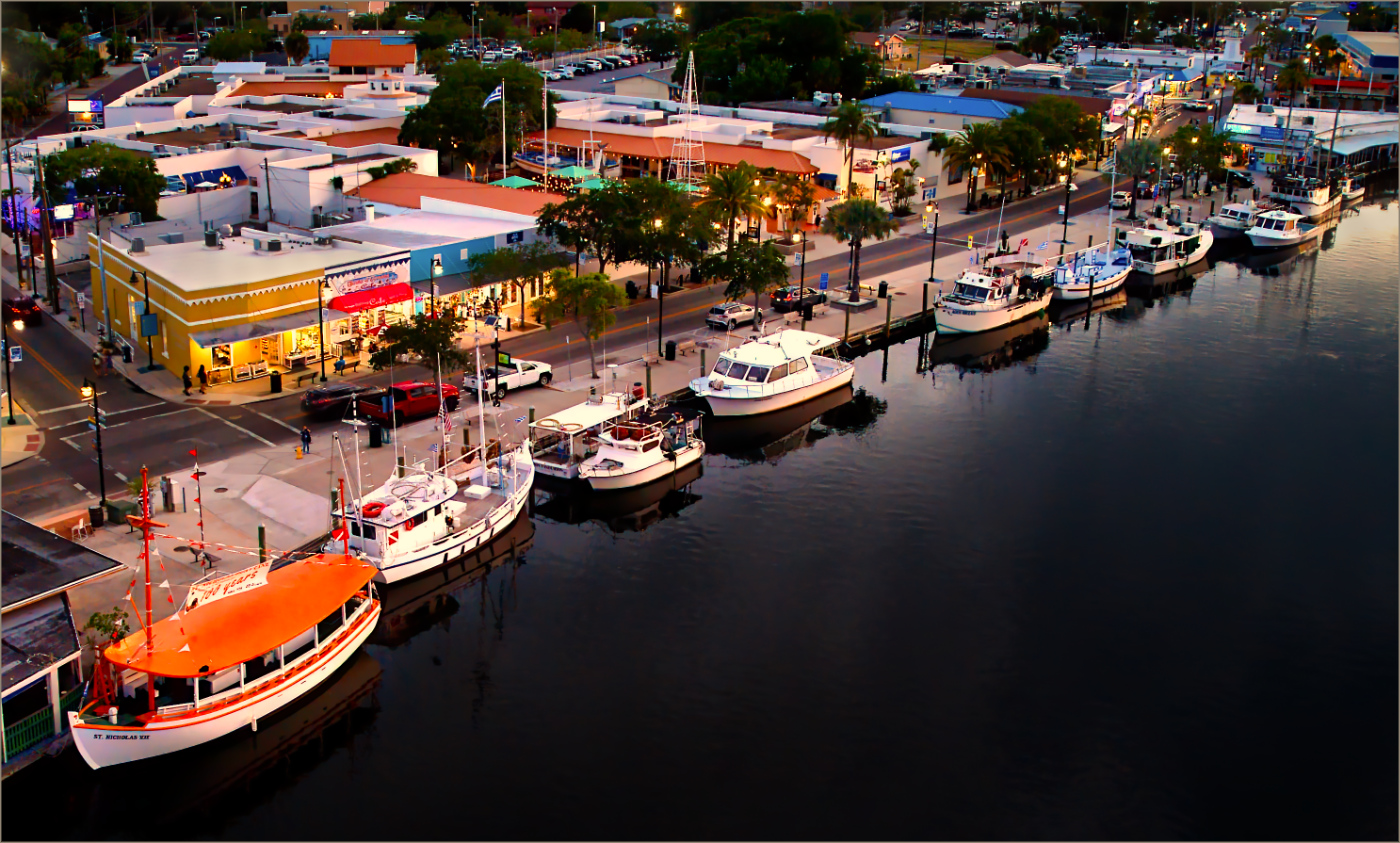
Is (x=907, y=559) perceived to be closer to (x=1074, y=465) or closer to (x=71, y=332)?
(x=1074, y=465)

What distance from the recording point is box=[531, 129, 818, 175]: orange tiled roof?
113812 mm

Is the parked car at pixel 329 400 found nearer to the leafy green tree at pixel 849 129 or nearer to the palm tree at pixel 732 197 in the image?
the palm tree at pixel 732 197

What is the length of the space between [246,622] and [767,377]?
3359 cm

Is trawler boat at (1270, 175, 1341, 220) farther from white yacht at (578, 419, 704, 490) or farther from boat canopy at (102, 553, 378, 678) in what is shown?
boat canopy at (102, 553, 378, 678)

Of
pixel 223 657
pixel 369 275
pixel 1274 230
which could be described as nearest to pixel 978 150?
pixel 1274 230

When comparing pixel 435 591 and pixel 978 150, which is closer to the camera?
pixel 435 591

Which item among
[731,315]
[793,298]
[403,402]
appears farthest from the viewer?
[793,298]

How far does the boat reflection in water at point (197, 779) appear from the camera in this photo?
1463 inches

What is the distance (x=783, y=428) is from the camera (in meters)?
69.3

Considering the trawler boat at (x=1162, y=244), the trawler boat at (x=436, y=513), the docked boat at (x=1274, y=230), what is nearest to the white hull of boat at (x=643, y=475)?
the trawler boat at (x=436, y=513)

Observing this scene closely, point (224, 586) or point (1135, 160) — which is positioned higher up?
point (1135, 160)

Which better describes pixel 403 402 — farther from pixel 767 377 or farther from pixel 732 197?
pixel 732 197

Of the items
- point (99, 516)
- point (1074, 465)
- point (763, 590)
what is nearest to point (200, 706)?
point (99, 516)

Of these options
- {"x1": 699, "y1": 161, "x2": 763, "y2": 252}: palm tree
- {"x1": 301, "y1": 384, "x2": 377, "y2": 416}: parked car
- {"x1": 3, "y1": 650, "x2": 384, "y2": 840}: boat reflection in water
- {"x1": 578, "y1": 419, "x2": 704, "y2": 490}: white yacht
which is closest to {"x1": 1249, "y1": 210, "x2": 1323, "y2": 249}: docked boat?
{"x1": 699, "y1": 161, "x2": 763, "y2": 252}: palm tree
